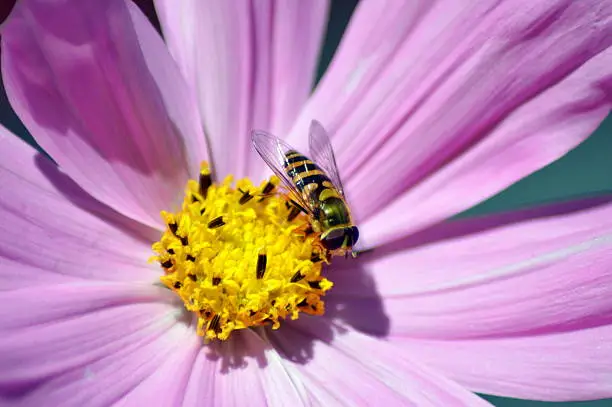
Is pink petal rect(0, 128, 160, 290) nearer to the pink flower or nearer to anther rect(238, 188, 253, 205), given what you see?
the pink flower

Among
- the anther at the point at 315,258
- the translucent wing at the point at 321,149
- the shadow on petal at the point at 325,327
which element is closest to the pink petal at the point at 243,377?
the shadow on petal at the point at 325,327

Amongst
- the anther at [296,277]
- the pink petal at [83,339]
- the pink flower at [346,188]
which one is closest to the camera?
the pink petal at [83,339]

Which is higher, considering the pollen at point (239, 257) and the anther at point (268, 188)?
the anther at point (268, 188)

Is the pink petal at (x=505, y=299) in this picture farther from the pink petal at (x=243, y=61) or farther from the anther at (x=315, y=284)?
the pink petal at (x=243, y=61)

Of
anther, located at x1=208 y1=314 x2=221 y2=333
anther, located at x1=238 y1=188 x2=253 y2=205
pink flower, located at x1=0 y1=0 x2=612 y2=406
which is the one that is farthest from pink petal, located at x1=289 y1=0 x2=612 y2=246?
anther, located at x1=208 y1=314 x2=221 y2=333

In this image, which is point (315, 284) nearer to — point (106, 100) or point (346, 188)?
point (346, 188)

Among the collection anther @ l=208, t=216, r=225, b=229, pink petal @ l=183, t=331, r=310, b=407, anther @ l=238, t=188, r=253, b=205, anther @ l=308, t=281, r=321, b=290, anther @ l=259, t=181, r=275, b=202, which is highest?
anther @ l=259, t=181, r=275, b=202

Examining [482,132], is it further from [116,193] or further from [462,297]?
[116,193]
